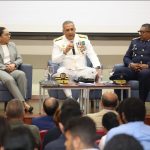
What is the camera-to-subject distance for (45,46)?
7668mm

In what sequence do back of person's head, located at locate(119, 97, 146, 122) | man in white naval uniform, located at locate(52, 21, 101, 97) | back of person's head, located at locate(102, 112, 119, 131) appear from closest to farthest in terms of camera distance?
1. back of person's head, located at locate(119, 97, 146, 122)
2. back of person's head, located at locate(102, 112, 119, 131)
3. man in white naval uniform, located at locate(52, 21, 101, 97)

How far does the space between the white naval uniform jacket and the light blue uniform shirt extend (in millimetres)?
3514

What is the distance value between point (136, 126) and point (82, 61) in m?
3.65

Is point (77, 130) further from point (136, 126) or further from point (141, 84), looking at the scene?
point (141, 84)

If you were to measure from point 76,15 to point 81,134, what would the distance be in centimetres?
527

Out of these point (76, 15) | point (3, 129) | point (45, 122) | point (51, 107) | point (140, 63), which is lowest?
point (45, 122)

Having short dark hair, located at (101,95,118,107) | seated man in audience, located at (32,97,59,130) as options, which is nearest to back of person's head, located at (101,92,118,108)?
short dark hair, located at (101,95,118,107)

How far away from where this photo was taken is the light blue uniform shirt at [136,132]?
2980 mm

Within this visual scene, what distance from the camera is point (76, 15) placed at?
7516 millimetres

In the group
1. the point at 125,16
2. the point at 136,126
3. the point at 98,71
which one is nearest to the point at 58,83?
the point at 98,71

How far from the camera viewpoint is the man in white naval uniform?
651 cm

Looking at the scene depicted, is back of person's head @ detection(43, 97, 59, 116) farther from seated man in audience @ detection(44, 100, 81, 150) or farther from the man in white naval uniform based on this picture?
the man in white naval uniform

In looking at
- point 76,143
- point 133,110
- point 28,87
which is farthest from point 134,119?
point 28,87

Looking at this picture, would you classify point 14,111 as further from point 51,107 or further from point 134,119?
point 134,119
